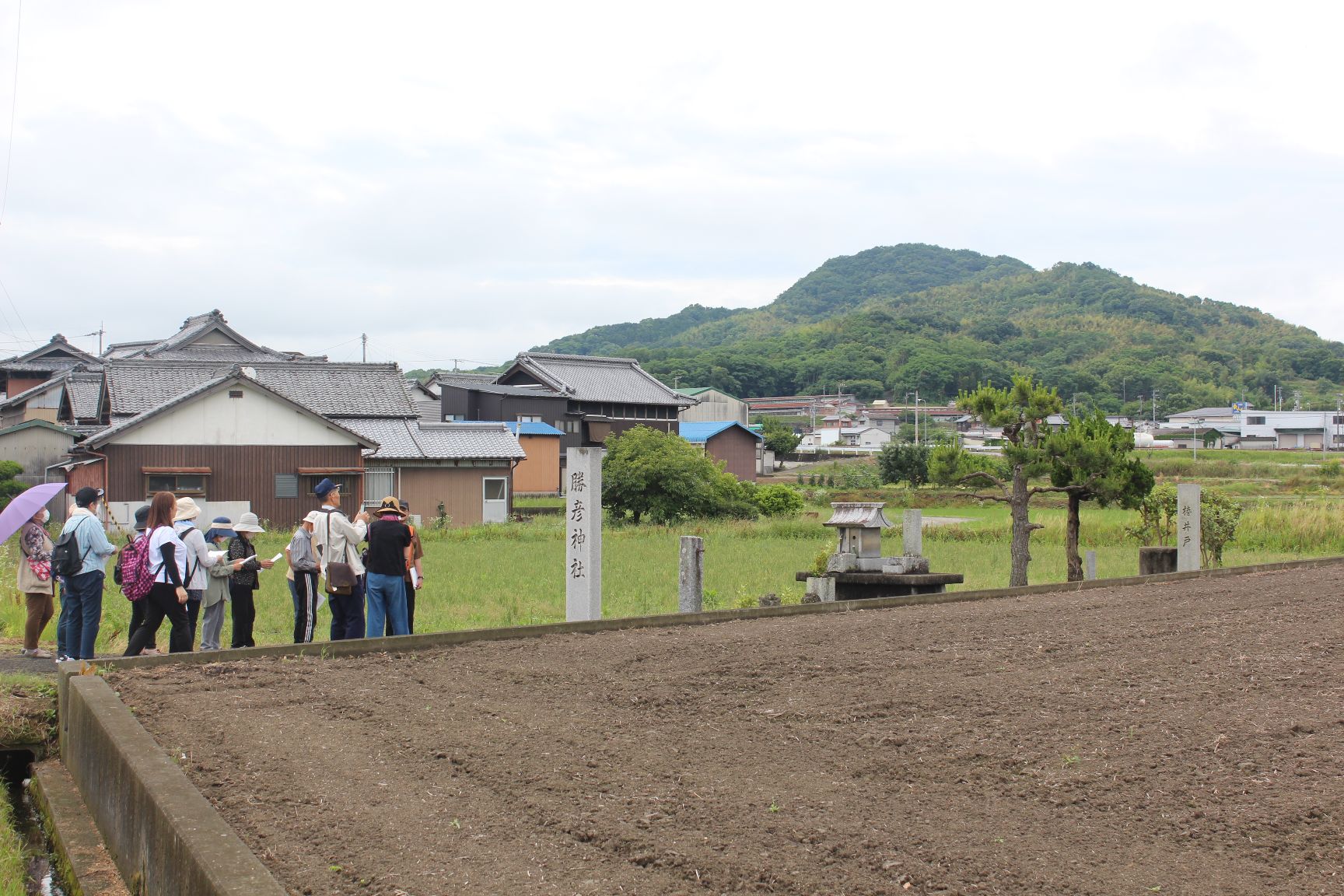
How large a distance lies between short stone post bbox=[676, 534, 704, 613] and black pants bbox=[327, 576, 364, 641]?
2.96 meters

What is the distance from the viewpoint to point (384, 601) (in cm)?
874

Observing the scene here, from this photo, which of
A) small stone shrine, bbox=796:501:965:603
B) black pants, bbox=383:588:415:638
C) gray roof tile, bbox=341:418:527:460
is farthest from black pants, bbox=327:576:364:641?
gray roof tile, bbox=341:418:527:460

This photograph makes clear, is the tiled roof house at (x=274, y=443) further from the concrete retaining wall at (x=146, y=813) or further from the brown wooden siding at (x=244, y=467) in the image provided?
the concrete retaining wall at (x=146, y=813)

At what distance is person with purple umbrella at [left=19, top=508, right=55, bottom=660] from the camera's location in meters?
8.60

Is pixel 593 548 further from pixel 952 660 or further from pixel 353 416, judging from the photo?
pixel 353 416

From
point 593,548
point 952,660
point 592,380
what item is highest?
point 592,380

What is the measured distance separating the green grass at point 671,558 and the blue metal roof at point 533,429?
12.0m

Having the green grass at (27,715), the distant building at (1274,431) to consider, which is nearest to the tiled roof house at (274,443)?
the green grass at (27,715)

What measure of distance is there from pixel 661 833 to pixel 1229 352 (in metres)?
110

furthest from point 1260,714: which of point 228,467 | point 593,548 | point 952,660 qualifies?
point 228,467

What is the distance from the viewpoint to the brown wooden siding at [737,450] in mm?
49219

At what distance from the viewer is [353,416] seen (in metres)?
31.9

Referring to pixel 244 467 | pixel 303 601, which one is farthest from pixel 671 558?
pixel 244 467

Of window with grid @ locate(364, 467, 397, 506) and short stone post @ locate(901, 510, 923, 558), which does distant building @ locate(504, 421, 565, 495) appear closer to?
window with grid @ locate(364, 467, 397, 506)
